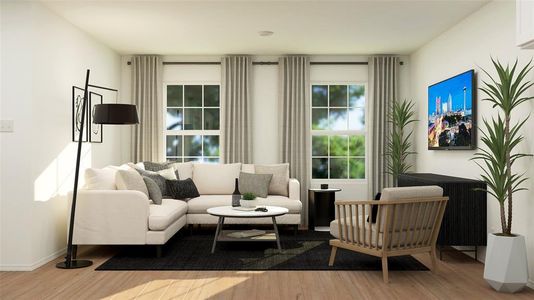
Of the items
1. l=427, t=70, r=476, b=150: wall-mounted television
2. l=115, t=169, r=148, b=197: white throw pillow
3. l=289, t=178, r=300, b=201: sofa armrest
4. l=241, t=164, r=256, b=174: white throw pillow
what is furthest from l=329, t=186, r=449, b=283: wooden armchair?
l=241, t=164, r=256, b=174: white throw pillow

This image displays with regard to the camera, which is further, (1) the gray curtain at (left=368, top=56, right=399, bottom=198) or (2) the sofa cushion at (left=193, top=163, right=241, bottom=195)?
(1) the gray curtain at (left=368, top=56, right=399, bottom=198)

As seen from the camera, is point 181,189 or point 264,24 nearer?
point 264,24

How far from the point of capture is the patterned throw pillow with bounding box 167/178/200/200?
6719mm

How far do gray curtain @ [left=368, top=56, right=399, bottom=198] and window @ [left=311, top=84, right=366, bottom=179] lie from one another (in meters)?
0.27

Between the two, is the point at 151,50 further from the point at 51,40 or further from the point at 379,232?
the point at 379,232

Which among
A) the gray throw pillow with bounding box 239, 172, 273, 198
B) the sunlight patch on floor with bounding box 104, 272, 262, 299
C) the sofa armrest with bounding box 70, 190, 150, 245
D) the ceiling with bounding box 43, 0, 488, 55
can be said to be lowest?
the sunlight patch on floor with bounding box 104, 272, 262, 299

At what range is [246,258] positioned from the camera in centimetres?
528

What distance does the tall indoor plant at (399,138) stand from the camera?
24.0 feet

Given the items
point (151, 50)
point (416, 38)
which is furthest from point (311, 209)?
point (151, 50)

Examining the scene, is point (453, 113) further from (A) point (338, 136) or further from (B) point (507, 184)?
(A) point (338, 136)

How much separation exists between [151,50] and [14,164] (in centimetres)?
309

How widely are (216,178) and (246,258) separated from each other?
229cm

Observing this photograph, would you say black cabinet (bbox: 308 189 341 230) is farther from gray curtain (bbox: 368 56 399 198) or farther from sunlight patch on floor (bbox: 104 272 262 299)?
sunlight patch on floor (bbox: 104 272 262 299)

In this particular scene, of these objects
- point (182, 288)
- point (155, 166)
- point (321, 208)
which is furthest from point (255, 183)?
point (182, 288)
